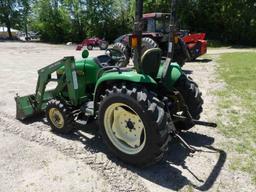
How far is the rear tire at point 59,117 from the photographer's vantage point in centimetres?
462

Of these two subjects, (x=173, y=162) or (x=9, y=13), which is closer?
(x=173, y=162)

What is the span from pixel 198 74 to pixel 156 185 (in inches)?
294

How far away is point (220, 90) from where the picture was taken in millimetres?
7715

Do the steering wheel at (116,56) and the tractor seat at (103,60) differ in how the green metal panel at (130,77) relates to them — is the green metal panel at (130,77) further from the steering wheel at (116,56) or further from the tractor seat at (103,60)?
the steering wheel at (116,56)

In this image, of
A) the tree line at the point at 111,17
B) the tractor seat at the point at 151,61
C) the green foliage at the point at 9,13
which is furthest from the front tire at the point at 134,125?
the green foliage at the point at 9,13

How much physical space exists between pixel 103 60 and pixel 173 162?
1.99 meters

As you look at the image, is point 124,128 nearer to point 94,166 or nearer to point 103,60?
point 94,166

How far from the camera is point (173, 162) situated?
150 inches

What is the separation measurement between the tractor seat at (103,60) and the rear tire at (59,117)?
835 mm

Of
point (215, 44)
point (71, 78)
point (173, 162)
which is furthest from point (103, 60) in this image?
point (215, 44)

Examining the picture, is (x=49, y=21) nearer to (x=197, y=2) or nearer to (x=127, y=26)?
(x=127, y=26)

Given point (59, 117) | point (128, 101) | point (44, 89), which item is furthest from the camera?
point (44, 89)

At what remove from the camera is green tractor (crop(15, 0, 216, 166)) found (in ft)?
11.1

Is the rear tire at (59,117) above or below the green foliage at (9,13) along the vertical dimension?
below
